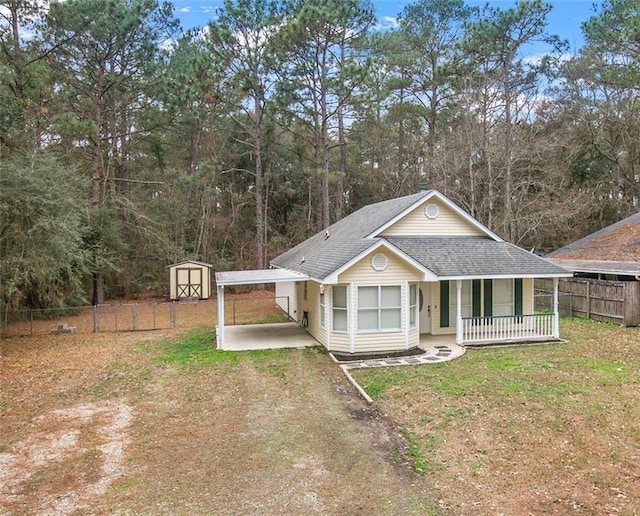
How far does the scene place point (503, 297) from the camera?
1497 centimetres

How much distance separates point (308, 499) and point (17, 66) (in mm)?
A: 17261

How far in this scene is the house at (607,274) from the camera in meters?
15.7

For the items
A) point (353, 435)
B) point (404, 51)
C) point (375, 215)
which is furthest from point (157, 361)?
point (404, 51)

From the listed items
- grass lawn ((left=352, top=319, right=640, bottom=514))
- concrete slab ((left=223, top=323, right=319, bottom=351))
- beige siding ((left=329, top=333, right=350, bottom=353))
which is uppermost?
beige siding ((left=329, top=333, right=350, bottom=353))

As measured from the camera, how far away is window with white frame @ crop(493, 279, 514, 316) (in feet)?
48.8

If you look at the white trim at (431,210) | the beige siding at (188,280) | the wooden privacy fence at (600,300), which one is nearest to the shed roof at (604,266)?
the wooden privacy fence at (600,300)

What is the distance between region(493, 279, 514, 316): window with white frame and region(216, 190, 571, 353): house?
0.03 metres

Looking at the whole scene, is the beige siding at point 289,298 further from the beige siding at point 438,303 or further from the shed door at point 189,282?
the beige siding at point 438,303

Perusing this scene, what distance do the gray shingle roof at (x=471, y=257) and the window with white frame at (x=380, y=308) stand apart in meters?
1.57

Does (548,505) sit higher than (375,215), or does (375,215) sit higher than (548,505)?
(375,215)

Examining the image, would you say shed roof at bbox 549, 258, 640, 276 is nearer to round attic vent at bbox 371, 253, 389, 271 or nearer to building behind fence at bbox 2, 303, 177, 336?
round attic vent at bbox 371, 253, 389, 271

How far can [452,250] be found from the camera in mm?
14805

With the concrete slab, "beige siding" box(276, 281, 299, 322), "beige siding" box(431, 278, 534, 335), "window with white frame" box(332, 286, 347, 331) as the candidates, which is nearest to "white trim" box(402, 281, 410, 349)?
"window with white frame" box(332, 286, 347, 331)

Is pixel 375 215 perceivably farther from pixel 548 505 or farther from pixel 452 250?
pixel 548 505
